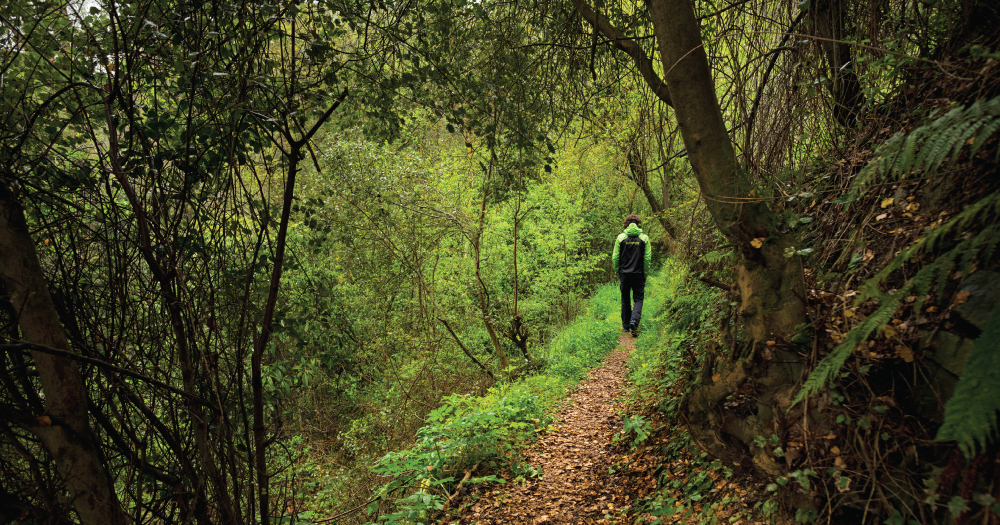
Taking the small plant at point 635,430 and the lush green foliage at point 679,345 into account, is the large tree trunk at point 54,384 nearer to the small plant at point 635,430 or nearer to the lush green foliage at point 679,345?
the small plant at point 635,430

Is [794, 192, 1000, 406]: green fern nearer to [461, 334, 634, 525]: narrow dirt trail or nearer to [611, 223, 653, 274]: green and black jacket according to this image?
[461, 334, 634, 525]: narrow dirt trail

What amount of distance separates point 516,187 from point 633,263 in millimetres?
3898

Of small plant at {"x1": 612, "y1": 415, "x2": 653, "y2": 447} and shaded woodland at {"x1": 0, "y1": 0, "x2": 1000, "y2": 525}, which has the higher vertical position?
shaded woodland at {"x1": 0, "y1": 0, "x2": 1000, "y2": 525}

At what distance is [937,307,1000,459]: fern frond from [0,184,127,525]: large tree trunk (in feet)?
9.19

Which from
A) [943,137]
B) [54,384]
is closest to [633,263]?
[943,137]

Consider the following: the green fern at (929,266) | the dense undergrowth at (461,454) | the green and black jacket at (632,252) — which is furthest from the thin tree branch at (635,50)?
the green and black jacket at (632,252)

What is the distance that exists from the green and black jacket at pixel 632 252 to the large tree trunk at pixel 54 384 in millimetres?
7881

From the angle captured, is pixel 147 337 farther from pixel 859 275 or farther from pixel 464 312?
pixel 464 312

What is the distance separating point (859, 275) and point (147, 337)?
370 centimetres

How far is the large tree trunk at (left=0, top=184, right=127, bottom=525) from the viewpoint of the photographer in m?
1.58

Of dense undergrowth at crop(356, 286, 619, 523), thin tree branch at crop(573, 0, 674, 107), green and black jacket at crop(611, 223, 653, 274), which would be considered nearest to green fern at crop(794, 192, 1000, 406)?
thin tree branch at crop(573, 0, 674, 107)

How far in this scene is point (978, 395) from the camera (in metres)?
1.36

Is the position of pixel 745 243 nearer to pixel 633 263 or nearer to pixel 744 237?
pixel 744 237

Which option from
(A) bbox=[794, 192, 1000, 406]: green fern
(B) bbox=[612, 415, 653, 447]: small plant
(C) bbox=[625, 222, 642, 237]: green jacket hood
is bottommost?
(B) bbox=[612, 415, 653, 447]: small plant
